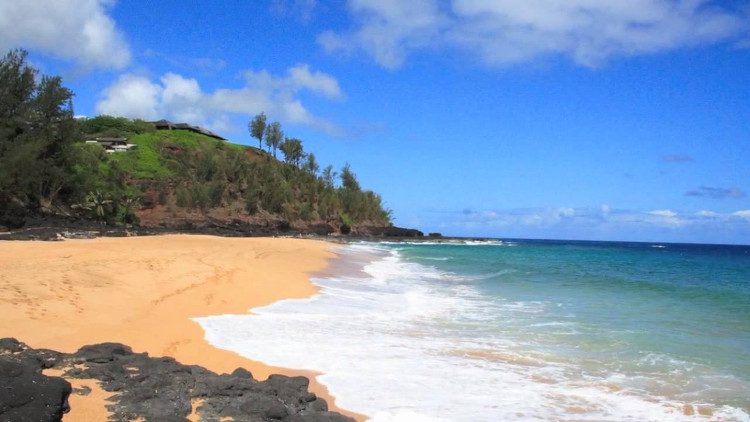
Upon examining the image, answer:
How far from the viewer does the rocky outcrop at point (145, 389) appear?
4305mm

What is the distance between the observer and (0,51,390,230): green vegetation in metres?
30.3

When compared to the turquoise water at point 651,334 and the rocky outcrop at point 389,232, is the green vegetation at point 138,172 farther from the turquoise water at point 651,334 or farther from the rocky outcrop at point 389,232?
the turquoise water at point 651,334

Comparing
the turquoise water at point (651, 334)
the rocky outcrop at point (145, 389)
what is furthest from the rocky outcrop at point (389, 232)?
the rocky outcrop at point (145, 389)

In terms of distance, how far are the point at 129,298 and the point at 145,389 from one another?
608 cm

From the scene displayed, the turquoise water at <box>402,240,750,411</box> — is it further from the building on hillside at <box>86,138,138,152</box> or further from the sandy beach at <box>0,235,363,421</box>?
the building on hillside at <box>86,138,138,152</box>

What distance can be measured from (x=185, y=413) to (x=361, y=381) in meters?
2.49

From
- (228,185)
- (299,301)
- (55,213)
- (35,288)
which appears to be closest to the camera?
(35,288)

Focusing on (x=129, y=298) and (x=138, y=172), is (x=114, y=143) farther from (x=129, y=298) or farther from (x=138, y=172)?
(x=129, y=298)

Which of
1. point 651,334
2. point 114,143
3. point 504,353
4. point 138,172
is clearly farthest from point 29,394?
point 114,143

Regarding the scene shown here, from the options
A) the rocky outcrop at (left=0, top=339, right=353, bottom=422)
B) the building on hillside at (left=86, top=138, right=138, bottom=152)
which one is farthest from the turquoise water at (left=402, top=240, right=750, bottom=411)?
the building on hillside at (left=86, top=138, right=138, bottom=152)

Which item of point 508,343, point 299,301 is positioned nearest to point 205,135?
point 299,301

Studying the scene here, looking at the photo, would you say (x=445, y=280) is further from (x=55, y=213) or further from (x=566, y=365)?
(x=55, y=213)

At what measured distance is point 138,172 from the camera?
5141 centimetres

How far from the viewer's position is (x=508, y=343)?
955 centimetres
